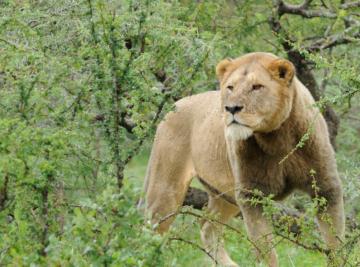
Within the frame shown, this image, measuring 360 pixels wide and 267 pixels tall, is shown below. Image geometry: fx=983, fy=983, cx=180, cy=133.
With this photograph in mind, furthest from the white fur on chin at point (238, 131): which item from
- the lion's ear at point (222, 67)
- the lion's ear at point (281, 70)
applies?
the lion's ear at point (222, 67)

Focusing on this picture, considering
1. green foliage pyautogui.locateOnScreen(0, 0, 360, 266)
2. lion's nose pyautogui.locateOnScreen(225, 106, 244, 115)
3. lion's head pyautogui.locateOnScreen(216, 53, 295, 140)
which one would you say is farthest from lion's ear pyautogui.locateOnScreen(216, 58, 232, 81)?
lion's nose pyautogui.locateOnScreen(225, 106, 244, 115)

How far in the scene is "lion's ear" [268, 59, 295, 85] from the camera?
23.1 feet

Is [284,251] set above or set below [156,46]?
below

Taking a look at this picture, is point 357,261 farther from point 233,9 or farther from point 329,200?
point 233,9

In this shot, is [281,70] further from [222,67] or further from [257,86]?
[222,67]

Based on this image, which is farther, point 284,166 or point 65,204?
point 284,166

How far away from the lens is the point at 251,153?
7.30 meters

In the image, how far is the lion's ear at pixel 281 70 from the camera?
23.1 ft

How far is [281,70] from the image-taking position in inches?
278

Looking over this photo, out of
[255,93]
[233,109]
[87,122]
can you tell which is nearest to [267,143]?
[255,93]

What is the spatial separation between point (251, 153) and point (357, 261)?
7.06 ft

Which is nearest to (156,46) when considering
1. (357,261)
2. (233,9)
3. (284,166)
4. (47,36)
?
(47,36)

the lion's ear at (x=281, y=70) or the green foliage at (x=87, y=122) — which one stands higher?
the green foliage at (x=87, y=122)

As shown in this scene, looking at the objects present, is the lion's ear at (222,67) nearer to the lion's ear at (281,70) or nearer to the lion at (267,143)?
the lion at (267,143)
